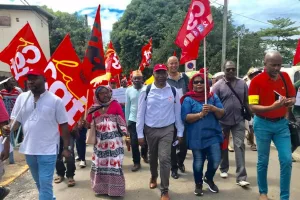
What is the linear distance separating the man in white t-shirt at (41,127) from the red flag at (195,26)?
2.35 metres

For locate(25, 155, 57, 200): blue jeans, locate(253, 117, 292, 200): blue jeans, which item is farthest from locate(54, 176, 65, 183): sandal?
locate(253, 117, 292, 200): blue jeans

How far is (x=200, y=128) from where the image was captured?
4.76 m

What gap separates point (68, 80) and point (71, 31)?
35.1m

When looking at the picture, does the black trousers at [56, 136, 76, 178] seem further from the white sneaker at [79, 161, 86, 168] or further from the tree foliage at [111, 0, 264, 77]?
the tree foliage at [111, 0, 264, 77]

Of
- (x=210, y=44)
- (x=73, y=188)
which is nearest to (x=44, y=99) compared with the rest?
(x=73, y=188)

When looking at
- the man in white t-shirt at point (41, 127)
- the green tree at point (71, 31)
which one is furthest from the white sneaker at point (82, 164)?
the green tree at point (71, 31)

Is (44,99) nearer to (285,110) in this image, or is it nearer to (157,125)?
(157,125)

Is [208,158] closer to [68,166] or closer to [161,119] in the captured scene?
[161,119]

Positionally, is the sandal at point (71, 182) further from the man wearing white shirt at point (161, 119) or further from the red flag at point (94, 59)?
the red flag at point (94, 59)

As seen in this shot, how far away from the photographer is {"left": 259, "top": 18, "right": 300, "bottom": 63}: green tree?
34.3m

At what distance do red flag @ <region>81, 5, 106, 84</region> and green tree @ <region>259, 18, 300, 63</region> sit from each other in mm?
31695

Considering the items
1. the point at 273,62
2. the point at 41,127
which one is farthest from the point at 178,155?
the point at 41,127

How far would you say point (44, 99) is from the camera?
388cm

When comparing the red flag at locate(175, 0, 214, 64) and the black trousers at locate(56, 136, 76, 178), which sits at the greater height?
the red flag at locate(175, 0, 214, 64)
